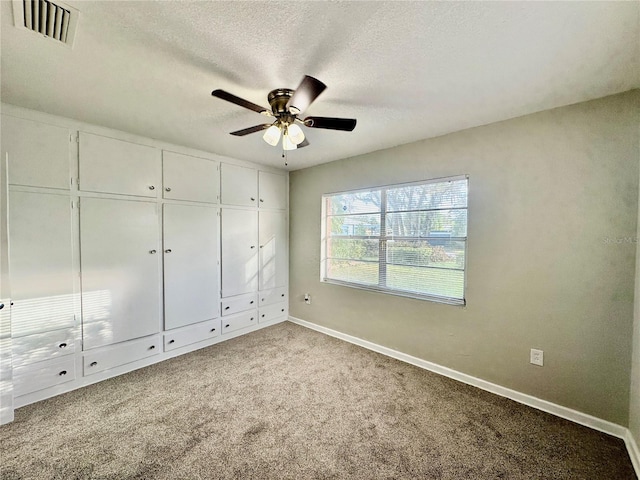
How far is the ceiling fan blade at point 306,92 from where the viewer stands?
4.30 feet

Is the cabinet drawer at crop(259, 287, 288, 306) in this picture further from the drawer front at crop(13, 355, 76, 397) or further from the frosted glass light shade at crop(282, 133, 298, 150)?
the frosted glass light shade at crop(282, 133, 298, 150)

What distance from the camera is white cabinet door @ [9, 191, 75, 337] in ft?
6.68

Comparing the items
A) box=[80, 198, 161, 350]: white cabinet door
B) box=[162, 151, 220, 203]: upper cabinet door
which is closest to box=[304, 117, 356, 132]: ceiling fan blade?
box=[162, 151, 220, 203]: upper cabinet door

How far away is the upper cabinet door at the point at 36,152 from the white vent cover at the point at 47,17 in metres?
1.25

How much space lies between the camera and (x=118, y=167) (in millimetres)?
2523

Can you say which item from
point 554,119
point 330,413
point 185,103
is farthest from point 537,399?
point 185,103

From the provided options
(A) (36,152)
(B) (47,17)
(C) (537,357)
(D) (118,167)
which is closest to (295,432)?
(C) (537,357)

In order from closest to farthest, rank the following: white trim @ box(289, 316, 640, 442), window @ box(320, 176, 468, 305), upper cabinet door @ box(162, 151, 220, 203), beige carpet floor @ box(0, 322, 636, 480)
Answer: beige carpet floor @ box(0, 322, 636, 480)
white trim @ box(289, 316, 640, 442)
window @ box(320, 176, 468, 305)
upper cabinet door @ box(162, 151, 220, 203)

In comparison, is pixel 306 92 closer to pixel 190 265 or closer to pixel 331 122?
pixel 331 122

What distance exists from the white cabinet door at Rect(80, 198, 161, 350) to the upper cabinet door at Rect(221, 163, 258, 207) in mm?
869

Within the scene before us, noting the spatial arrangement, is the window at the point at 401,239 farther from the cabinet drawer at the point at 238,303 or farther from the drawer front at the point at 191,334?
the drawer front at the point at 191,334

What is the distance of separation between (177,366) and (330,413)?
1.71 metres

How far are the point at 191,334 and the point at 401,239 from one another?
8.70 feet

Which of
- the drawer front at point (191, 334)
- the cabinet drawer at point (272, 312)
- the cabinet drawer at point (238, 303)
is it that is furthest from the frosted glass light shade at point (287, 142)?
the cabinet drawer at point (272, 312)
